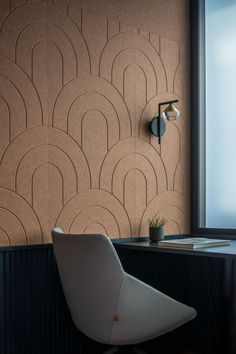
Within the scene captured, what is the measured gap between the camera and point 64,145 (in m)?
2.70

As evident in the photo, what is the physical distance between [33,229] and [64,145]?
479mm

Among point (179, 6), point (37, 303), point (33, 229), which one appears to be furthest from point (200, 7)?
point (37, 303)

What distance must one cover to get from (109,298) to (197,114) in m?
1.59

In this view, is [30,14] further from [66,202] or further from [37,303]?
[37,303]

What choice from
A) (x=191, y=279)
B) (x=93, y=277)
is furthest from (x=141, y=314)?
(x=191, y=279)

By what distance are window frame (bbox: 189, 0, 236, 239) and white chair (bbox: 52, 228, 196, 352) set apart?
42.4 inches

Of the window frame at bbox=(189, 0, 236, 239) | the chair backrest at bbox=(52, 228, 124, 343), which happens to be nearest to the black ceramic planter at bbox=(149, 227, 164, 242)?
the window frame at bbox=(189, 0, 236, 239)

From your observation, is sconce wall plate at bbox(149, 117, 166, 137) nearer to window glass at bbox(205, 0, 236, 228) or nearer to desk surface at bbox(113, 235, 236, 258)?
window glass at bbox(205, 0, 236, 228)

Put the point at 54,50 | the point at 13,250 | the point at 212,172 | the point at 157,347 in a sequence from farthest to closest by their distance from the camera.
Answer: the point at 212,172 < the point at 157,347 < the point at 54,50 < the point at 13,250

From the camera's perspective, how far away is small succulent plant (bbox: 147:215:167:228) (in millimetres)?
3001

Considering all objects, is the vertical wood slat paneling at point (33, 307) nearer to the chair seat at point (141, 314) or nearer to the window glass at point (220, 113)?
the chair seat at point (141, 314)

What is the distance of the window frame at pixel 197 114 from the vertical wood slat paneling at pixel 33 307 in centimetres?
113

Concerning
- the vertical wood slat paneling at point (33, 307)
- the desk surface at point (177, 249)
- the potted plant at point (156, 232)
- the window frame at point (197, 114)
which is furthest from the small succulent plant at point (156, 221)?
the vertical wood slat paneling at point (33, 307)

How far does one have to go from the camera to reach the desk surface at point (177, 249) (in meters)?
2.32
